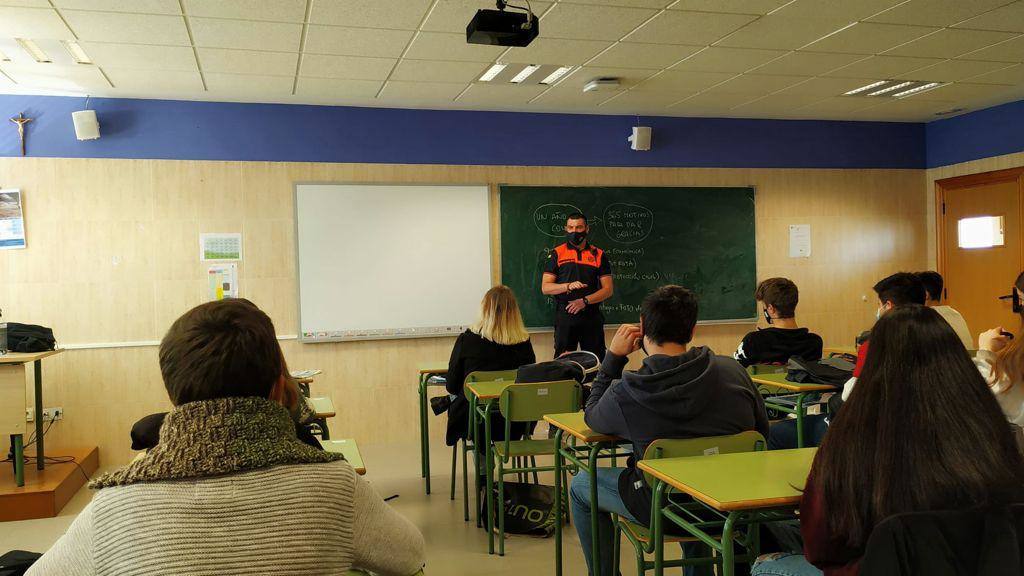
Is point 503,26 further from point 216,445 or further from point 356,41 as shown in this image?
point 216,445

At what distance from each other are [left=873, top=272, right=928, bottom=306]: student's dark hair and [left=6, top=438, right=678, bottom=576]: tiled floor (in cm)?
167

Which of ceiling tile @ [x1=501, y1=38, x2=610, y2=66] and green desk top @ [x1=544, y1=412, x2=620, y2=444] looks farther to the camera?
ceiling tile @ [x1=501, y1=38, x2=610, y2=66]

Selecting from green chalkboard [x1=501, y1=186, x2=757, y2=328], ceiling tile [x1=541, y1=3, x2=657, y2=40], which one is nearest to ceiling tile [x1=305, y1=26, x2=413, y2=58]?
ceiling tile [x1=541, y1=3, x2=657, y2=40]

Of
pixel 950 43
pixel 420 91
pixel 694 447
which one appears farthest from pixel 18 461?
pixel 950 43

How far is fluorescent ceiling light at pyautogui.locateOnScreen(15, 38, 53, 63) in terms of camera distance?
448cm

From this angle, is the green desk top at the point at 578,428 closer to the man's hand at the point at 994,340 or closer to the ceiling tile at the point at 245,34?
the man's hand at the point at 994,340

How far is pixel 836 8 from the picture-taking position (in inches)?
167

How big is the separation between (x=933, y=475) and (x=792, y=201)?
6.35 metres

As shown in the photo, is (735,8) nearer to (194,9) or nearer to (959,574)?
(194,9)

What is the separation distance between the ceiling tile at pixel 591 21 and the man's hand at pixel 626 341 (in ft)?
6.54

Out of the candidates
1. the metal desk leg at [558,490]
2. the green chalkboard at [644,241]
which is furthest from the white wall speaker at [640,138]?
the metal desk leg at [558,490]

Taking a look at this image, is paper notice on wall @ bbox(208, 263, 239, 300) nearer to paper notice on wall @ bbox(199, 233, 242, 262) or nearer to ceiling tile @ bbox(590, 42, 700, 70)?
paper notice on wall @ bbox(199, 233, 242, 262)

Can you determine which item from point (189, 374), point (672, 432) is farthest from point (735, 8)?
point (189, 374)

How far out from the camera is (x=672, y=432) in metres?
2.48
